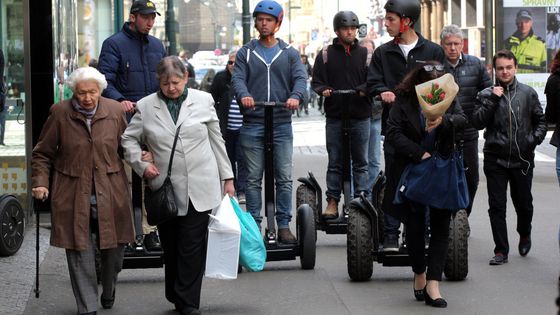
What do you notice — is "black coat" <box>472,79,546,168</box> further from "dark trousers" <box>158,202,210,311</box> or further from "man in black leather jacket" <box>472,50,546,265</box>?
"dark trousers" <box>158,202,210,311</box>

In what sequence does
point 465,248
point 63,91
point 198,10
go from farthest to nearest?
point 198,10 < point 63,91 < point 465,248

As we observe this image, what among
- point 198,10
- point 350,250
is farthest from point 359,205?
point 198,10

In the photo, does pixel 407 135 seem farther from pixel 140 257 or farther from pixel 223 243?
pixel 140 257

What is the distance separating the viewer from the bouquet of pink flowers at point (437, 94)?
27.4 ft

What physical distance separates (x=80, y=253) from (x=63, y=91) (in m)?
5.98

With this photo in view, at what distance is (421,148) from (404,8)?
4.91 feet

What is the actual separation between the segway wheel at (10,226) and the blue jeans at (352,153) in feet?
8.46

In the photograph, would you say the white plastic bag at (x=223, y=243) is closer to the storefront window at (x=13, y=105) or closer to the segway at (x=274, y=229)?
the segway at (x=274, y=229)

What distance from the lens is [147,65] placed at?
1022cm

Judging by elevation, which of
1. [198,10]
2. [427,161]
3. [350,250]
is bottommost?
[350,250]

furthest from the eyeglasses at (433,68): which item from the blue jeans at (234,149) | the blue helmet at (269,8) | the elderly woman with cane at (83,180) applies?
the blue jeans at (234,149)

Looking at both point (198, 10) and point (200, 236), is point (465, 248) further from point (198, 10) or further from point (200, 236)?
point (198, 10)

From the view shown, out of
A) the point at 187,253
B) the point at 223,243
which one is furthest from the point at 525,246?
the point at 187,253

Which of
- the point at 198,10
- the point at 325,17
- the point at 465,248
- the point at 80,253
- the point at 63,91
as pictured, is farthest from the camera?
the point at 325,17
